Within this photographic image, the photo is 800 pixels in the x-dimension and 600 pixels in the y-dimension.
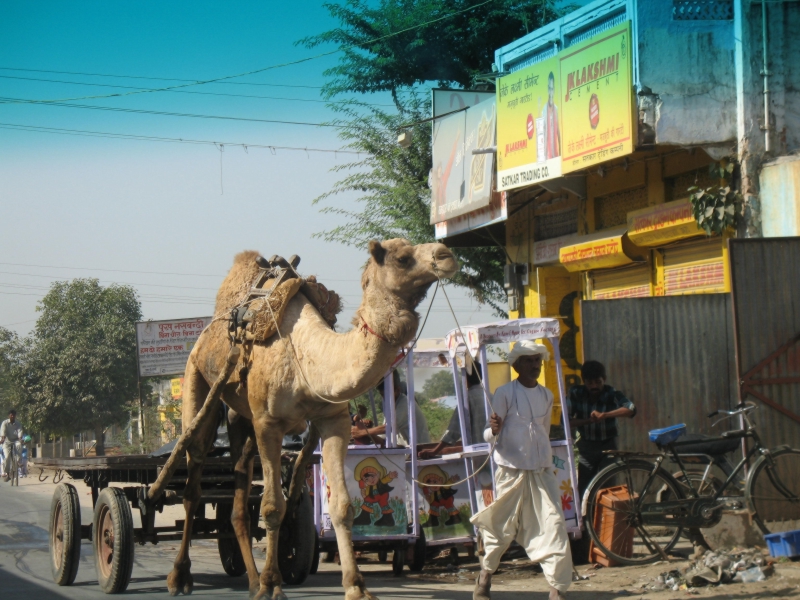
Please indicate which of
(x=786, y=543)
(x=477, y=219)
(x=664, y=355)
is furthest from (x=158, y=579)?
(x=477, y=219)

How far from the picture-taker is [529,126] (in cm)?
1542

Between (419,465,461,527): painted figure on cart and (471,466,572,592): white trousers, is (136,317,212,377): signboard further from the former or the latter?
(471,466,572,592): white trousers

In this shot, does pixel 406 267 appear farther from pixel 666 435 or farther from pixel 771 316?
pixel 771 316

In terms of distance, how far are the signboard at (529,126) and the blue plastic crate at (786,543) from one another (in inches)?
283

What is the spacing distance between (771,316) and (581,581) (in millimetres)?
3629

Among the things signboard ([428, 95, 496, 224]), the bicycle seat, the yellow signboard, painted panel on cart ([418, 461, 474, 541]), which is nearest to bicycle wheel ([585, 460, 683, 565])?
the bicycle seat

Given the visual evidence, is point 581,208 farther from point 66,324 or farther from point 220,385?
point 66,324

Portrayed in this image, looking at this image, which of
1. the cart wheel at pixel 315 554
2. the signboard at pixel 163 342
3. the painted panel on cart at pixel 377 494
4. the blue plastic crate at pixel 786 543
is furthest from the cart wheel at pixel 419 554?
the signboard at pixel 163 342

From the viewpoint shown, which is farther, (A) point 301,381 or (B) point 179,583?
(B) point 179,583

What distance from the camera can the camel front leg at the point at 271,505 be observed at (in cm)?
779

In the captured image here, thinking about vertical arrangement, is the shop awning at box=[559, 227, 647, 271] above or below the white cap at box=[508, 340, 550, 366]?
above

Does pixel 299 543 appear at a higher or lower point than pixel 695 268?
lower

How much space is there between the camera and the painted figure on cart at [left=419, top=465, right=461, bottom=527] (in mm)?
9789

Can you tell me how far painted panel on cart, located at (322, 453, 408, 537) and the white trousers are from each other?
6.75ft
